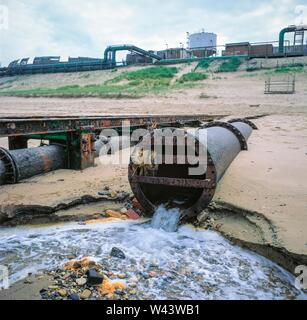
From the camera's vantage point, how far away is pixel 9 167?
4.83 meters

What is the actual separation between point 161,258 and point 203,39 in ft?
156

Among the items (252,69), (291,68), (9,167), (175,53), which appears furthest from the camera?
(175,53)

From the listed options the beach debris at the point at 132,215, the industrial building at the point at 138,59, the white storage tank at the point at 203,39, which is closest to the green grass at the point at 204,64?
the industrial building at the point at 138,59

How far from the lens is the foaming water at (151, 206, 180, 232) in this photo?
371 cm

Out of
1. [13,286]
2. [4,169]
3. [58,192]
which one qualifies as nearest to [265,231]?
[13,286]

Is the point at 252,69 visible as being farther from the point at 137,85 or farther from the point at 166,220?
the point at 166,220

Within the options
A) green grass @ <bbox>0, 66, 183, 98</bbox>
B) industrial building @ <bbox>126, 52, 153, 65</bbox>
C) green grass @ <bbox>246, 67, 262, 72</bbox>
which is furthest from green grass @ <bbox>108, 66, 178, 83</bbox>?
industrial building @ <bbox>126, 52, 153, 65</bbox>

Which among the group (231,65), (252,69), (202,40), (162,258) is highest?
(202,40)

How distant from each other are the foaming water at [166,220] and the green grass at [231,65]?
82.8ft

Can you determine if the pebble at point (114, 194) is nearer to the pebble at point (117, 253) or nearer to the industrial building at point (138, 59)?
the pebble at point (117, 253)

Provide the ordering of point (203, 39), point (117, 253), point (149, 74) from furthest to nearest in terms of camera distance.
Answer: point (203, 39)
point (149, 74)
point (117, 253)

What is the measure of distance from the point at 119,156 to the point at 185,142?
3.61 meters

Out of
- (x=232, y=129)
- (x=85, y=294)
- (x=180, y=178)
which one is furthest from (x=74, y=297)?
(x=232, y=129)

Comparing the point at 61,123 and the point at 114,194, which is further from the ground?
the point at 61,123
